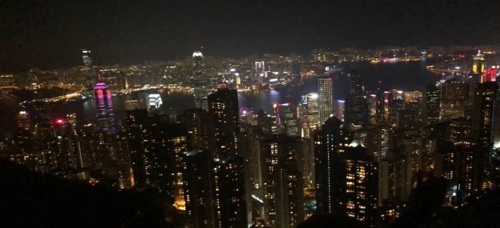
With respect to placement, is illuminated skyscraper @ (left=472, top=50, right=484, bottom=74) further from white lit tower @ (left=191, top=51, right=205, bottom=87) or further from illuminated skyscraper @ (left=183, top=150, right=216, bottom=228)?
illuminated skyscraper @ (left=183, top=150, right=216, bottom=228)

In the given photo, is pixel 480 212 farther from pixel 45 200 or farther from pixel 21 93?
pixel 21 93

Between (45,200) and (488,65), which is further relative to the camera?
(488,65)

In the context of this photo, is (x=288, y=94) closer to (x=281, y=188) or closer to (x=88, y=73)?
(x=88, y=73)

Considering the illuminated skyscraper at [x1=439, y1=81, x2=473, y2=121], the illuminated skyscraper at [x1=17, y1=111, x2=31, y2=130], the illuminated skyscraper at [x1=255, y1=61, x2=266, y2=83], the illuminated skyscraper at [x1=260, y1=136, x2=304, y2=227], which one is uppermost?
the illuminated skyscraper at [x1=255, y1=61, x2=266, y2=83]

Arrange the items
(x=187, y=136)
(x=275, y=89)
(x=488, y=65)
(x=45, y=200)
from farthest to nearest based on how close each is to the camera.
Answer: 1. (x=275, y=89)
2. (x=488, y=65)
3. (x=187, y=136)
4. (x=45, y=200)

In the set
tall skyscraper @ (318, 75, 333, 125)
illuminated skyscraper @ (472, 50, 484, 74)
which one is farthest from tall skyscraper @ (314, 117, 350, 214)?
illuminated skyscraper @ (472, 50, 484, 74)

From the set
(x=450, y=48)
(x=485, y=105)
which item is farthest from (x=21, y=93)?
(x=450, y=48)

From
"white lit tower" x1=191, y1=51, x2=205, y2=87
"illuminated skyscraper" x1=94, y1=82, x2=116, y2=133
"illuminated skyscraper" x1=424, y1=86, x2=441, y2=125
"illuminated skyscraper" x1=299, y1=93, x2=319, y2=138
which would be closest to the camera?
"illuminated skyscraper" x1=94, y1=82, x2=116, y2=133
